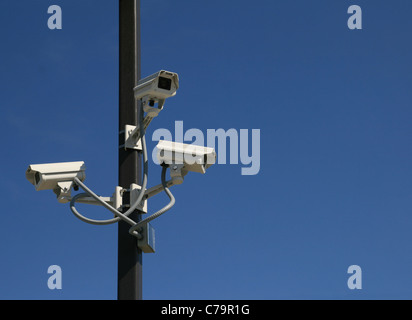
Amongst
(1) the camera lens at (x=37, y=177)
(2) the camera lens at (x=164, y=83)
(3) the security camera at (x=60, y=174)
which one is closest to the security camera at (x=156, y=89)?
(2) the camera lens at (x=164, y=83)

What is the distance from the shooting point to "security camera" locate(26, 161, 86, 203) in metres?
7.47

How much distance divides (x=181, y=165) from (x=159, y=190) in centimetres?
28

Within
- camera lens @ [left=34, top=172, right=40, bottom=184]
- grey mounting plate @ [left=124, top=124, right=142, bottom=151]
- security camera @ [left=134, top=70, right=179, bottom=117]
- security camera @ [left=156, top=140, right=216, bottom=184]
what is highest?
security camera @ [left=134, top=70, right=179, bottom=117]

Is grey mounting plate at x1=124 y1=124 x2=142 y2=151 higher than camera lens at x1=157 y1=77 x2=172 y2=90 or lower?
lower

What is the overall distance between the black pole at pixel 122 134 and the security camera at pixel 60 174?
41cm

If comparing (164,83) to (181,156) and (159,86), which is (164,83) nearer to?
(159,86)

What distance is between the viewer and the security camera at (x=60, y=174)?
747cm

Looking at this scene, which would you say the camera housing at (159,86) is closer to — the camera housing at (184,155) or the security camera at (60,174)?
the camera housing at (184,155)

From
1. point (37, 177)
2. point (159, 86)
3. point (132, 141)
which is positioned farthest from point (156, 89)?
point (37, 177)

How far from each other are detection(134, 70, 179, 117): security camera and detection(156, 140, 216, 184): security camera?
0.30 metres

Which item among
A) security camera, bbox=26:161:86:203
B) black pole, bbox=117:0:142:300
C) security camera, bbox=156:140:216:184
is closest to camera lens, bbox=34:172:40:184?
security camera, bbox=26:161:86:203

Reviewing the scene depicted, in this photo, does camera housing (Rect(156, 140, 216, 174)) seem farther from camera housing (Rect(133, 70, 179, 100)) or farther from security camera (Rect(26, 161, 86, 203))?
security camera (Rect(26, 161, 86, 203))

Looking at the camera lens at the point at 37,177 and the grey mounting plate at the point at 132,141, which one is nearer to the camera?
the camera lens at the point at 37,177
